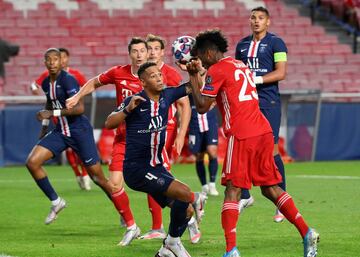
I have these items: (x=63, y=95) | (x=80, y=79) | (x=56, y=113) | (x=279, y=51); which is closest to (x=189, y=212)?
(x=279, y=51)

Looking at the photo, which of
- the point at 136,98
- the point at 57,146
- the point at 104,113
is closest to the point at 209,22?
the point at 104,113

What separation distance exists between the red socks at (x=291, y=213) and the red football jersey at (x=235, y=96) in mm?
611

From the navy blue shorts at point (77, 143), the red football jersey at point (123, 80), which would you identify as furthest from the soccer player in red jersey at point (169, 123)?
the navy blue shorts at point (77, 143)

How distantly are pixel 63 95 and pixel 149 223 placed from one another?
2128mm

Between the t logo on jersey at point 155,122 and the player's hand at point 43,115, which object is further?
the player's hand at point 43,115

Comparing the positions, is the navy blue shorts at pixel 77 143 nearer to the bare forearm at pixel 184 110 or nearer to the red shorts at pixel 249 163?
the bare forearm at pixel 184 110

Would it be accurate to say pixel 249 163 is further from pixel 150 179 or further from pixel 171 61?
pixel 171 61

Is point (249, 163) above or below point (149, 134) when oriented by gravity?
below

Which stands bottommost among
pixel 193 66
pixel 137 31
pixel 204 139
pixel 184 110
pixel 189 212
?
pixel 137 31

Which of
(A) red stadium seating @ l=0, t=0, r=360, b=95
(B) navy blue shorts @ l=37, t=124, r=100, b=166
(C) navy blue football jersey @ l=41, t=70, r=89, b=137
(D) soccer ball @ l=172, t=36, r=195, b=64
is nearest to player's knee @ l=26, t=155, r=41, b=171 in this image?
(B) navy blue shorts @ l=37, t=124, r=100, b=166

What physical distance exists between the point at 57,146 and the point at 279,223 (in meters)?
2.97

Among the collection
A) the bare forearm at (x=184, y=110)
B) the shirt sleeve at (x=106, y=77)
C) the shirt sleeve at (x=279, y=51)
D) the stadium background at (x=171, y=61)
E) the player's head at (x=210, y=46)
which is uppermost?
the player's head at (x=210, y=46)

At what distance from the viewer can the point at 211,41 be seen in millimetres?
9258

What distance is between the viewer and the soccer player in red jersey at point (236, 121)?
9.19 metres
